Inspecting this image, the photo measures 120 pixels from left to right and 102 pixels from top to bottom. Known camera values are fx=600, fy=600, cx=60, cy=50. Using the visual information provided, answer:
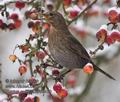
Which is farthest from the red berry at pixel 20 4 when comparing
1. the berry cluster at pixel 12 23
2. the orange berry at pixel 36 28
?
the orange berry at pixel 36 28

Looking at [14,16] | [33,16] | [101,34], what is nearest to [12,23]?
[14,16]

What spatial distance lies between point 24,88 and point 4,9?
1.30 feet

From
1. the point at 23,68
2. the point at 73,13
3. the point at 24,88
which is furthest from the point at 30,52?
the point at 73,13

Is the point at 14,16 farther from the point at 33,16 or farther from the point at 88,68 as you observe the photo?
the point at 88,68

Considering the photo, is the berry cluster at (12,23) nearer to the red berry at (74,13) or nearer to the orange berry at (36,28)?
the orange berry at (36,28)

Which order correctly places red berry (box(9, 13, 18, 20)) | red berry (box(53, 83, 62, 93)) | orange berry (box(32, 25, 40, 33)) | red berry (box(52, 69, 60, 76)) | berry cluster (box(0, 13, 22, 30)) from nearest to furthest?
red berry (box(53, 83, 62, 93)), red berry (box(52, 69, 60, 76)), orange berry (box(32, 25, 40, 33)), berry cluster (box(0, 13, 22, 30)), red berry (box(9, 13, 18, 20))

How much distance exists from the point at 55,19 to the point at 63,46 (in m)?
0.14

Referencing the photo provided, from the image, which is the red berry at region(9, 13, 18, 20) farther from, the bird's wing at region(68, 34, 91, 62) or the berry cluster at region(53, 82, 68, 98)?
the berry cluster at region(53, 82, 68, 98)

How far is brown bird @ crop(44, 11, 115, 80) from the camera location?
2.84 meters

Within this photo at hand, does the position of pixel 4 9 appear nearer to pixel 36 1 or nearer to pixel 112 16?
pixel 36 1

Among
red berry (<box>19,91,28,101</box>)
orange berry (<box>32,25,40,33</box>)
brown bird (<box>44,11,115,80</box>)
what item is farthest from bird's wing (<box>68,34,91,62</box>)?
red berry (<box>19,91,28,101</box>)

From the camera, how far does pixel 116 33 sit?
8.81 feet

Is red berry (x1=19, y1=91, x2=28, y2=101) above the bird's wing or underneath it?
underneath

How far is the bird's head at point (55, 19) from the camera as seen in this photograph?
2834 mm
